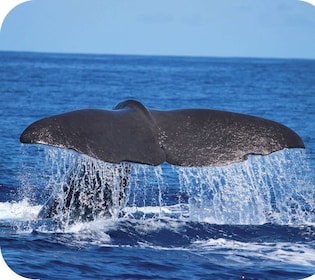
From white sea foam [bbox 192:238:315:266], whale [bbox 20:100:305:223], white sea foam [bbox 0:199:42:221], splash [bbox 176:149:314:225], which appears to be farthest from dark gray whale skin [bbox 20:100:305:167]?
white sea foam [bbox 0:199:42:221]

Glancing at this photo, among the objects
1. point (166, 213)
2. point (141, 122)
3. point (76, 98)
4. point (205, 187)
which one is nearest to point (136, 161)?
point (141, 122)

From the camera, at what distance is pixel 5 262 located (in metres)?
7.94

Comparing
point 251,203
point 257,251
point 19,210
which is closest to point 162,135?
point 257,251

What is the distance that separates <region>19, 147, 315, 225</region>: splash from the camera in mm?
8570

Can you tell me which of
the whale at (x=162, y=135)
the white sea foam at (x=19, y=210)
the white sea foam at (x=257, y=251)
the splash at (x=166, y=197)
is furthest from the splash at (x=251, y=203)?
the white sea foam at (x=19, y=210)

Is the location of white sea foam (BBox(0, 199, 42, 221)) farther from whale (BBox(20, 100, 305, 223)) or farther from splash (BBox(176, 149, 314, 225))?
whale (BBox(20, 100, 305, 223))

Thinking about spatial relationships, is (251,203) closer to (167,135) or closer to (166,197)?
(166,197)

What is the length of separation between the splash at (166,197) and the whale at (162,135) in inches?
13.3

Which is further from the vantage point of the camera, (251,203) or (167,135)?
(251,203)

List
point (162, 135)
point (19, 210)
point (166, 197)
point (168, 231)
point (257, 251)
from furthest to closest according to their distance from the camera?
point (166, 197), point (19, 210), point (168, 231), point (257, 251), point (162, 135)

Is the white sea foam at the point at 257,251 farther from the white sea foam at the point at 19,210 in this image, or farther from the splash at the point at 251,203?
the white sea foam at the point at 19,210

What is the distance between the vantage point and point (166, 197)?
37.9ft

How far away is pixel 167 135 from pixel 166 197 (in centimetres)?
403

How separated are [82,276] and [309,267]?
207cm
